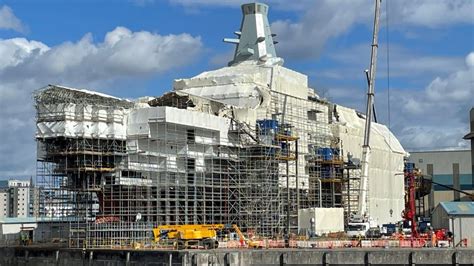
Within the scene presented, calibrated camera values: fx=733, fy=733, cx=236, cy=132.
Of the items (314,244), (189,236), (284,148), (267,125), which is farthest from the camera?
(284,148)

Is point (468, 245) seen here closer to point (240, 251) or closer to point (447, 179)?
point (240, 251)

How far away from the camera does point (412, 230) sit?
78.6 m

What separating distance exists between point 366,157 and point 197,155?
3040cm

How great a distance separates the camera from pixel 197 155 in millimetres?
78562

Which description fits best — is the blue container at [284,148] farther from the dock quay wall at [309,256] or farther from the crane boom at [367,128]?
the dock quay wall at [309,256]

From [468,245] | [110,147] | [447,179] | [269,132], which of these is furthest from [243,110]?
[447,179]

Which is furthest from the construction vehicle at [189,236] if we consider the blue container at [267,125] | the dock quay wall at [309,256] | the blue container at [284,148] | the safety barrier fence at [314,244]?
the blue container at [284,148]

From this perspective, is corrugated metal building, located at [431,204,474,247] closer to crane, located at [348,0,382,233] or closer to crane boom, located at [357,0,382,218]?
crane, located at [348,0,382,233]

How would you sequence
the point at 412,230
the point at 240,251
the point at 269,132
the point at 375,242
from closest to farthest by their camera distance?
the point at 240,251, the point at 375,242, the point at 412,230, the point at 269,132

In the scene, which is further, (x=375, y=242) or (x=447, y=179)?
(x=447, y=179)

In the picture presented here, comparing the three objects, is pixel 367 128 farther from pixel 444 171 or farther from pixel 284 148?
pixel 444 171

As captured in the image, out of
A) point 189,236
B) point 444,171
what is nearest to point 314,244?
point 189,236

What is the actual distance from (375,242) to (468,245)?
854 cm

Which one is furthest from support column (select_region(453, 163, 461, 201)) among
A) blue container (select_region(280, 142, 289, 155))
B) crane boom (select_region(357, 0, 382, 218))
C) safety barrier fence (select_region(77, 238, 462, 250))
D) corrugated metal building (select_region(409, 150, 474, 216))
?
safety barrier fence (select_region(77, 238, 462, 250))
